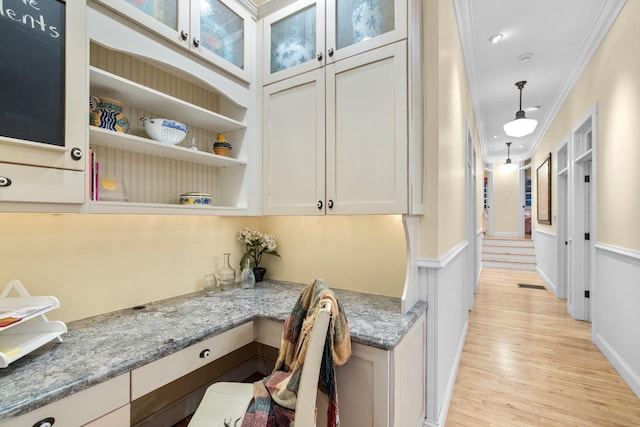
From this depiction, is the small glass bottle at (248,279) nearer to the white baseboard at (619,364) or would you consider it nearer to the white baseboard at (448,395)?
the white baseboard at (448,395)

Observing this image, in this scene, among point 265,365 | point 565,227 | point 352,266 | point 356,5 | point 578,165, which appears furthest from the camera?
point 565,227

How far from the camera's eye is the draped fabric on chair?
3.59ft

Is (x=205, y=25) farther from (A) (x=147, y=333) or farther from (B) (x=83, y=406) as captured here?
(B) (x=83, y=406)

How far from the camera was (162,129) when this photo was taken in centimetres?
153

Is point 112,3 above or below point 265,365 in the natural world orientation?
above

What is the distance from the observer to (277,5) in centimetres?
188

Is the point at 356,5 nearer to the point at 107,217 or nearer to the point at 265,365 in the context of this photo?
the point at 107,217

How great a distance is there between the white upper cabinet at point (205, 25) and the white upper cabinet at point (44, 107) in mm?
275

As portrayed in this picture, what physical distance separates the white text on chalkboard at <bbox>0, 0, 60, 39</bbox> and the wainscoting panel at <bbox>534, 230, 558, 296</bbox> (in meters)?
5.82

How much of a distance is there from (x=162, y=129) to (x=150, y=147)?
0.37 ft

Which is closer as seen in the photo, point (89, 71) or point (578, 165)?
point (89, 71)

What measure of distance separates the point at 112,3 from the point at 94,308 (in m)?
1.40

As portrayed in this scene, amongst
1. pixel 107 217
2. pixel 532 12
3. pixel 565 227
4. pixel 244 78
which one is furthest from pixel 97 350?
pixel 565 227

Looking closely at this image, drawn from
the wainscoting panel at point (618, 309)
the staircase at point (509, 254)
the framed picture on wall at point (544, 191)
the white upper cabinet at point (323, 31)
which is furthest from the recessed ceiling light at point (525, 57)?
the staircase at point (509, 254)
